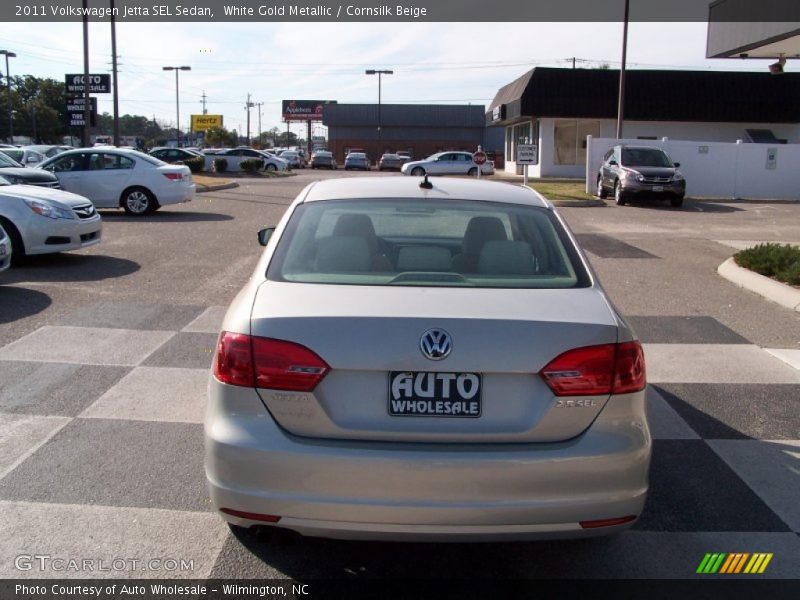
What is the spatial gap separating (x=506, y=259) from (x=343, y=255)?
2.61ft

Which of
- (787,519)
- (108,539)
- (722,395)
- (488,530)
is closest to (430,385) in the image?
(488,530)

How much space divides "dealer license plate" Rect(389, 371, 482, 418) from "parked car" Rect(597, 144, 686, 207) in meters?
21.7

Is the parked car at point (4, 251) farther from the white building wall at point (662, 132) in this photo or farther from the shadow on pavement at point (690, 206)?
the white building wall at point (662, 132)

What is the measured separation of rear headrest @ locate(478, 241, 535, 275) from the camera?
395cm

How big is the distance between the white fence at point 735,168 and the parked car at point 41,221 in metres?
19.9

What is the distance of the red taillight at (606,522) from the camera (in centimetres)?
320

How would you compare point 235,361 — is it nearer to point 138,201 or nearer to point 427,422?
point 427,422

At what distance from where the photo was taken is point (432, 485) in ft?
10.1

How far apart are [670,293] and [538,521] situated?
771 cm

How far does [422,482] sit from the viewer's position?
10.1 feet

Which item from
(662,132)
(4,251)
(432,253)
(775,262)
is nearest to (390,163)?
(662,132)

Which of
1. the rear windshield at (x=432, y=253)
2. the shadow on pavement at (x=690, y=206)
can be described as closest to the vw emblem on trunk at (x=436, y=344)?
the rear windshield at (x=432, y=253)

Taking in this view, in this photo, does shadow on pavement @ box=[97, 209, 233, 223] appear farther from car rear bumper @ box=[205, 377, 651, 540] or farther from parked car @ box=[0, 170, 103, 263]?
A: car rear bumper @ box=[205, 377, 651, 540]

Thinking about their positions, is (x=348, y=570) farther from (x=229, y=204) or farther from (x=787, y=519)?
(x=229, y=204)
